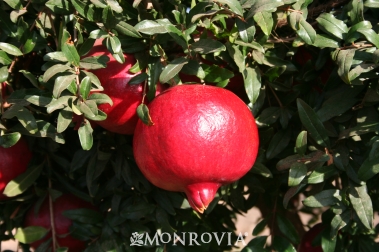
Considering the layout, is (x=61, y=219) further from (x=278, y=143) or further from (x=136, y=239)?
(x=278, y=143)

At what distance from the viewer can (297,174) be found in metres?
0.87

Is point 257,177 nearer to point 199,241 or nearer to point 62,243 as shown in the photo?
point 199,241

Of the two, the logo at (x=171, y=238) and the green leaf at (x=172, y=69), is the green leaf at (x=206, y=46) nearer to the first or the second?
the green leaf at (x=172, y=69)

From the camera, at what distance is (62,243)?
3.68ft

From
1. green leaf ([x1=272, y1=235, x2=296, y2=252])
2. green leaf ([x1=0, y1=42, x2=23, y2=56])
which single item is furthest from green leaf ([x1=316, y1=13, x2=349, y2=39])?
green leaf ([x1=0, y1=42, x2=23, y2=56])

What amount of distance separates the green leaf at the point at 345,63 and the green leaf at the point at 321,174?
161 millimetres

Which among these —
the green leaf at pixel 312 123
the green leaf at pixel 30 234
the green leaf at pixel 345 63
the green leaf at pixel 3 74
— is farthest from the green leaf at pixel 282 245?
the green leaf at pixel 3 74

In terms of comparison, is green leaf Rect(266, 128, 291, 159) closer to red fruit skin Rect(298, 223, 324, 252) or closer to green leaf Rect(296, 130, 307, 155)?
green leaf Rect(296, 130, 307, 155)

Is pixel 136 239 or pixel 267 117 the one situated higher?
pixel 267 117

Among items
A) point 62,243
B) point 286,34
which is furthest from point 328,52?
point 62,243

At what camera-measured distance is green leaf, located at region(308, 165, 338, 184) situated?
0.90 m

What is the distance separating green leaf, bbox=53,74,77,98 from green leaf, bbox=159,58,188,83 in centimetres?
14

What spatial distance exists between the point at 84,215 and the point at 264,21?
1.80 feet

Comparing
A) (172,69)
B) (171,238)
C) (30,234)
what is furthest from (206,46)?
(30,234)
